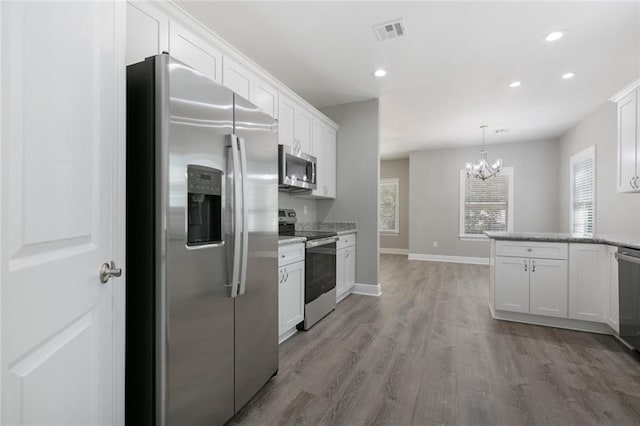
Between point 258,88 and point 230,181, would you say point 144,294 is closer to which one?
point 230,181

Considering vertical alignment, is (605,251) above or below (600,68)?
below

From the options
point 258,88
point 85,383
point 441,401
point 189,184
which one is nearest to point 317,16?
point 258,88

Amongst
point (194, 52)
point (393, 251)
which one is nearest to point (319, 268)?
point (194, 52)

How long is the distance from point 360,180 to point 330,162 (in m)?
0.52

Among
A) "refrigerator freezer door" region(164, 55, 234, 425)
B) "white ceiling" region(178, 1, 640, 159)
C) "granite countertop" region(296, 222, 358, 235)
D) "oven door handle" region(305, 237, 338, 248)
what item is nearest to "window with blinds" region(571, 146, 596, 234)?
"white ceiling" region(178, 1, 640, 159)

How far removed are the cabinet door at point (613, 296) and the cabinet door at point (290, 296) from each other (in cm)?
288

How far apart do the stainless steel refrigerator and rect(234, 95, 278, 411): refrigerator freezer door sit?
0.01 metres

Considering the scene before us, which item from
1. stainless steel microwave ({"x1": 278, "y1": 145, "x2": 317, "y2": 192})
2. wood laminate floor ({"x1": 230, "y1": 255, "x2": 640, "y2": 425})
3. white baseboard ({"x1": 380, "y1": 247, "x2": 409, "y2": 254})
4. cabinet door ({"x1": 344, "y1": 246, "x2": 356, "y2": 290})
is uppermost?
stainless steel microwave ({"x1": 278, "y1": 145, "x2": 317, "y2": 192})

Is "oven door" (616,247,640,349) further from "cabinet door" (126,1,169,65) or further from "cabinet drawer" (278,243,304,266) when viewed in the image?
"cabinet door" (126,1,169,65)

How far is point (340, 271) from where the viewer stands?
3883 millimetres

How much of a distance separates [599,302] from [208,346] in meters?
3.61

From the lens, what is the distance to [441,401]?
6.15 feet

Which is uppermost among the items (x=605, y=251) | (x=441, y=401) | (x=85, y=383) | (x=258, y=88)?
(x=258, y=88)

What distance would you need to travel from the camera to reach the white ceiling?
240cm
